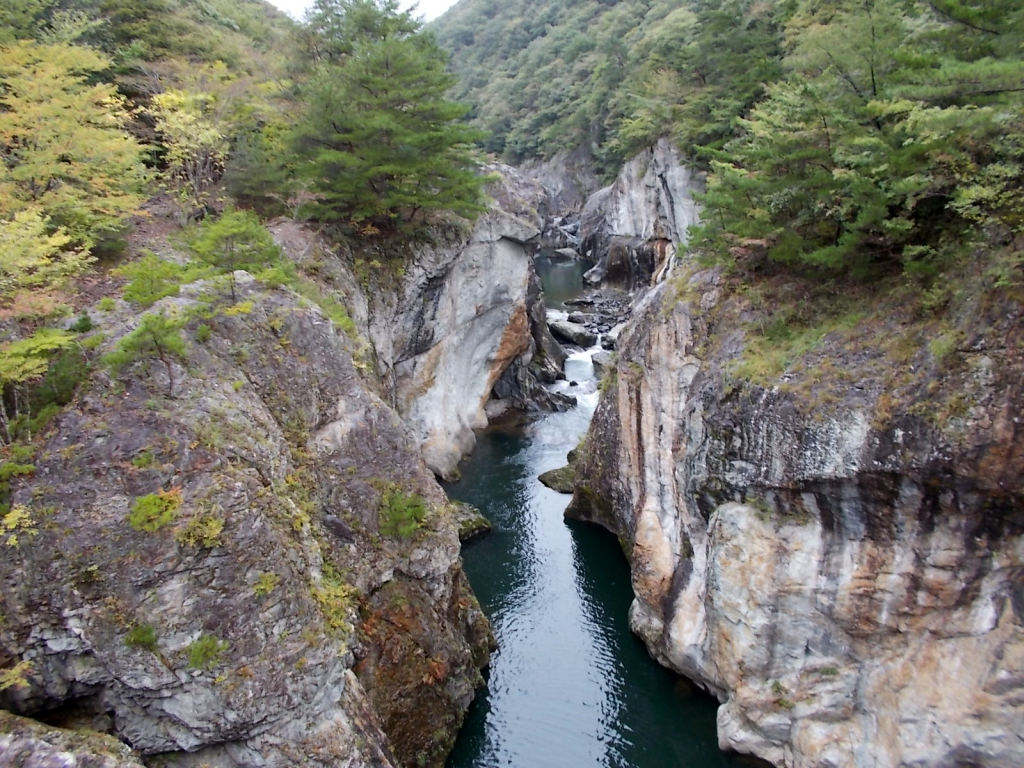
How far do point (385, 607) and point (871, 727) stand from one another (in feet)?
30.6

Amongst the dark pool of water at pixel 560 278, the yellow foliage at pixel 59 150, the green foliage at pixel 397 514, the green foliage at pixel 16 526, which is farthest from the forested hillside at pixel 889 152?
the dark pool of water at pixel 560 278

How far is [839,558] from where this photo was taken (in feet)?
38.4

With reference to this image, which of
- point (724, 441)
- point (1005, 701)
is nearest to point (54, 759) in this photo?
point (724, 441)

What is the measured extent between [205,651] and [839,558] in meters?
10.7

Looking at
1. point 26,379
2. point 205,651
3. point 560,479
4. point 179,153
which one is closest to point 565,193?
point 560,479

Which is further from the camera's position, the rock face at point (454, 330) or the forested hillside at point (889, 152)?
the rock face at point (454, 330)

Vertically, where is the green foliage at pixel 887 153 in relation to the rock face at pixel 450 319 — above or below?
above

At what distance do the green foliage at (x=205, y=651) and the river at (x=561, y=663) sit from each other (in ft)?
23.0

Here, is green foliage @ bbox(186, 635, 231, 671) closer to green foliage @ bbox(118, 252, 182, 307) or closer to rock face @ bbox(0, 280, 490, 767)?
rock face @ bbox(0, 280, 490, 767)

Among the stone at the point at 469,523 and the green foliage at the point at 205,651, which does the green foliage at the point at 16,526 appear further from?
the stone at the point at 469,523

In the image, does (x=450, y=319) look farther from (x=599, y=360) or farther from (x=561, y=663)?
(x=561, y=663)

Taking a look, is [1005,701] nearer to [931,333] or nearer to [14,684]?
[931,333]

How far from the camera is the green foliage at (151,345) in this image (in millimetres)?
10078

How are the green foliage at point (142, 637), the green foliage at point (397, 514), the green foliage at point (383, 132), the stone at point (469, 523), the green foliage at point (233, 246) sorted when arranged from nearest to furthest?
the green foliage at point (142, 637)
the green foliage at point (233, 246)
the green foliage at point (397, 514)
the green foliage at point (383, 132)
the stone at point (469, 523)
